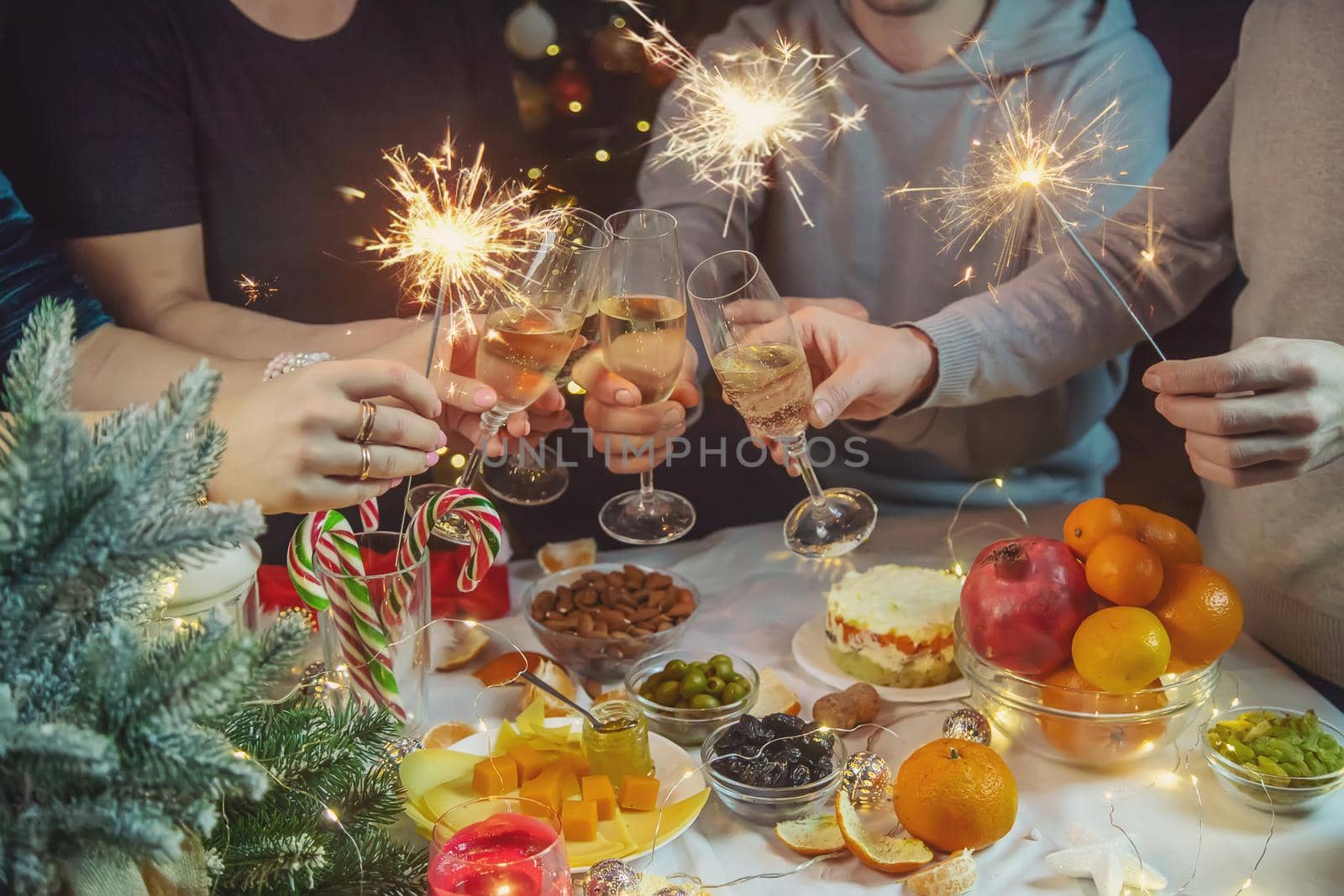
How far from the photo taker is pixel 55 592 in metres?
0.70

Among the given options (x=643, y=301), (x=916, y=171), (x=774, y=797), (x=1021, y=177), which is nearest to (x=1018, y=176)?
(x=1021, y=177)

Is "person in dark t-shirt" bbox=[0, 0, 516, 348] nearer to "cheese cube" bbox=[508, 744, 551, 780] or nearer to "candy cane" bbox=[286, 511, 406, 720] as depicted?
"candy cane" bbox=[286, 511, 406, 720]

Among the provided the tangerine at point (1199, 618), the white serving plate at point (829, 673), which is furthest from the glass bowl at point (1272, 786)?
the white serving plate at point (829, 673)

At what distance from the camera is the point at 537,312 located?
1.42m

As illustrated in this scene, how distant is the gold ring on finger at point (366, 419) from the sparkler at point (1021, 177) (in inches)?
41.8

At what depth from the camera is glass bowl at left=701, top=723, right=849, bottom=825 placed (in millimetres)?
1292

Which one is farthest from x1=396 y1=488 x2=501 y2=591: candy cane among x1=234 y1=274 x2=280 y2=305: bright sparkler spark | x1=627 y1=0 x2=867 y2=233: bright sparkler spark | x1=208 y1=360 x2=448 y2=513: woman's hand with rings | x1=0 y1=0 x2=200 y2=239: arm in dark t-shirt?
x1=627 y1=0 x2=867 y2=233: bright sparkler spark

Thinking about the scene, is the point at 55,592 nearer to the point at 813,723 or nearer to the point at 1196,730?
the point at 813,723

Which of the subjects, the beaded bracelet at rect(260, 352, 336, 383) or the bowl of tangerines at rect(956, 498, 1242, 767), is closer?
the bowl of tangerines at rect(956, 498, 1242, 767)

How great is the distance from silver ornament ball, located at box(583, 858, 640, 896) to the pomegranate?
566mm

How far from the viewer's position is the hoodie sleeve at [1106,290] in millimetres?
1796

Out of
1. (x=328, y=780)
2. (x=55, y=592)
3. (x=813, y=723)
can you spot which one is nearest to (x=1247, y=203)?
(x=813, y=723)

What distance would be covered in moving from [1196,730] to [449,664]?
1.10 metres

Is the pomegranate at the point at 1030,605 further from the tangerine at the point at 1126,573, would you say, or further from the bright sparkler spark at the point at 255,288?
the bright sparkler spark at the point at 255,288
